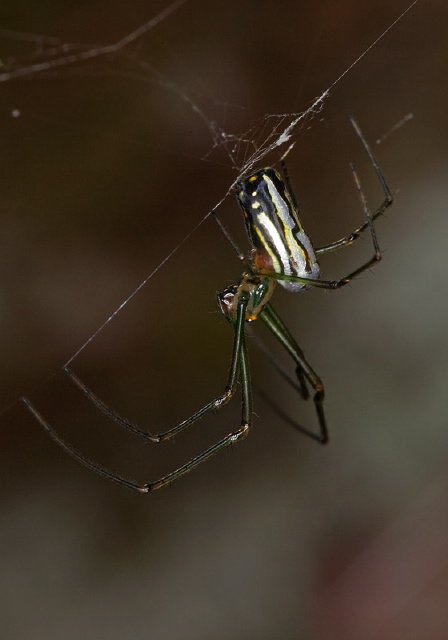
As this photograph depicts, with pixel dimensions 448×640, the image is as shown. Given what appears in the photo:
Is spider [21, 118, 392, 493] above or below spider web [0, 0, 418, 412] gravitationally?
below

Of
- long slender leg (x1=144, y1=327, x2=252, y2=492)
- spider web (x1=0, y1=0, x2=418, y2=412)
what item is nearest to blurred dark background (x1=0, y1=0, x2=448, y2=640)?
spider web (x1=0, y1=0, x2=418, y2=412)

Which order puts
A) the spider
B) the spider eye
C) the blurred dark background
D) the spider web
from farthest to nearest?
1. the blurred dark background
2. the spider web
3. the spider eye
4. the spider

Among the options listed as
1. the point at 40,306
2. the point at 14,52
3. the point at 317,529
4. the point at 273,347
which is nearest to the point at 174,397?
the point at 273,347

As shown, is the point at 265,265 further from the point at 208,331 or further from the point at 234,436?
the point at 208,331

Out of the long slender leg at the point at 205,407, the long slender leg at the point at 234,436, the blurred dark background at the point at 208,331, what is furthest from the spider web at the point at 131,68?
the long slender leg at the point at 234,436

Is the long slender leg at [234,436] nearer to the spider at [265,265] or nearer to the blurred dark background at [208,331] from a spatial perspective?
the spider at [265,265]

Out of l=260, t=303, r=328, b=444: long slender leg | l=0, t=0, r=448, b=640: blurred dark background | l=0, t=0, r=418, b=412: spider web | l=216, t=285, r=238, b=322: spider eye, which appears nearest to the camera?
l=216, t=285, r=238, b=322: spider eye

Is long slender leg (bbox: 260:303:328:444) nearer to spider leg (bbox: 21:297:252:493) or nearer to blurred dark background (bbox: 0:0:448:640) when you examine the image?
spider leg (bbox: 21:297:252:493)
